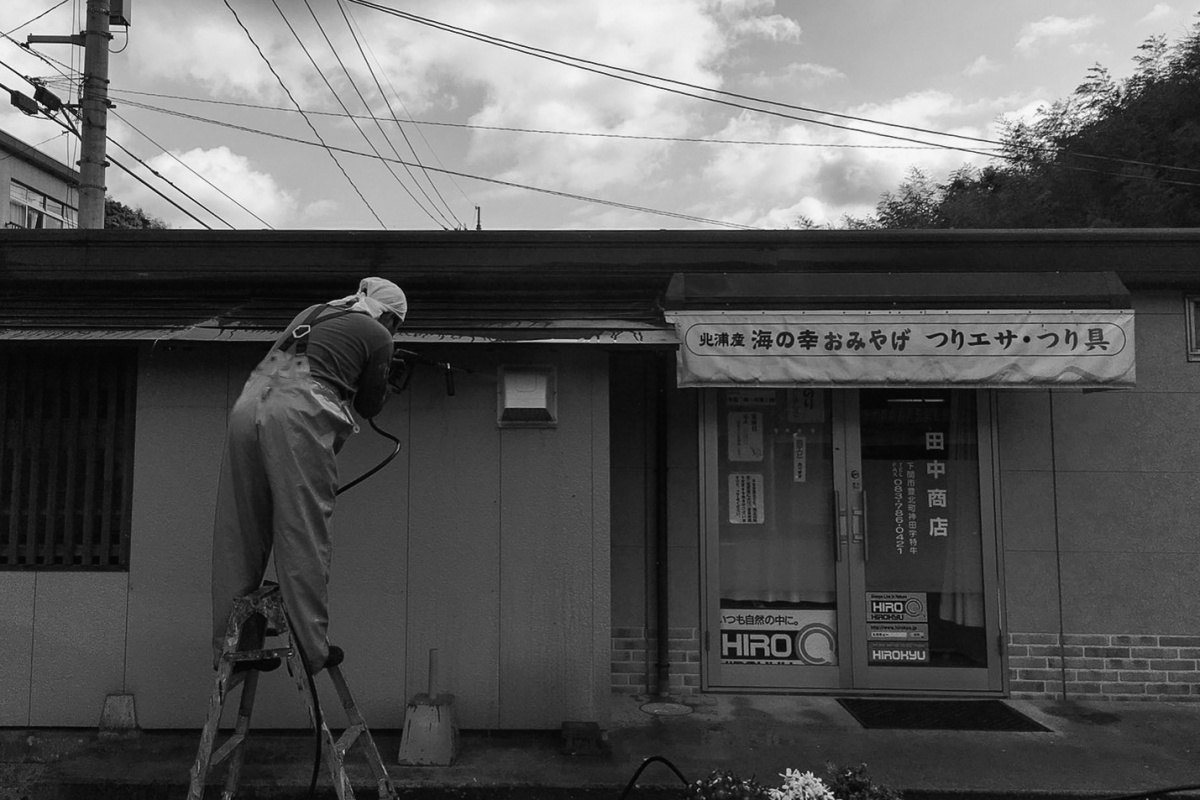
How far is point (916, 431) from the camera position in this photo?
6570 millimetres

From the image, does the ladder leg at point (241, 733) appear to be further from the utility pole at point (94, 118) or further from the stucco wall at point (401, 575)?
the utility pole at point (94, 118)

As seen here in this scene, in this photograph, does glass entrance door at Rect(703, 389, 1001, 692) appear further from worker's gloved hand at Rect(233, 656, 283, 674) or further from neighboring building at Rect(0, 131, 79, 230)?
neighboring building at Rect(0, 131, 79, 230)

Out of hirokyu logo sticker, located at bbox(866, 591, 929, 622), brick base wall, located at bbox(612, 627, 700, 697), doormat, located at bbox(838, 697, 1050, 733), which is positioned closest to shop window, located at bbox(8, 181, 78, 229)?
brick base wall, located at bbox(612, 627, 700, 697)

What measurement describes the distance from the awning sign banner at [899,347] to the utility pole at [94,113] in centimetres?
998

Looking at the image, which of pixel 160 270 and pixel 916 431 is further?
pixel 916 431

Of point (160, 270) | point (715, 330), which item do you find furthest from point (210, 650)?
point (715, 330)

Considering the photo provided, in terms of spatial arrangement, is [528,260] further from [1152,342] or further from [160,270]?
[1152,342]

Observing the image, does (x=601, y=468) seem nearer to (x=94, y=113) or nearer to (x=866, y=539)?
(x=866, y=539)

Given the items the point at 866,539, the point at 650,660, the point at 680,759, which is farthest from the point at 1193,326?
the point at 680,759

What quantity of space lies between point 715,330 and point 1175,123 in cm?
2086

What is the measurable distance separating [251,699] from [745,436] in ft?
12.8

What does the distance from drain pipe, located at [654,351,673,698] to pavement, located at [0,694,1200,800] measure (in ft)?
1.47

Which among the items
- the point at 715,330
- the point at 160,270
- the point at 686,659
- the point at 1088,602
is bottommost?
the point at 686,659

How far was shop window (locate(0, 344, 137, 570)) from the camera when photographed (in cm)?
564
